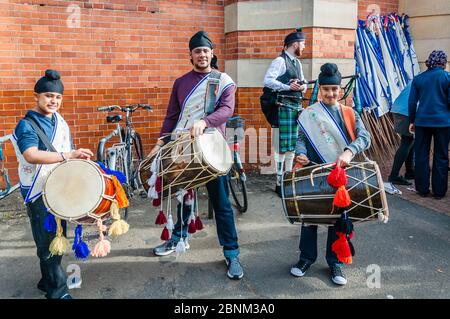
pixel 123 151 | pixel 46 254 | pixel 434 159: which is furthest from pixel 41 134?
pixel 434 159

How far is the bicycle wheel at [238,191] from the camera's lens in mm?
5395

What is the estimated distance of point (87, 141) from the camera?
6.44 m

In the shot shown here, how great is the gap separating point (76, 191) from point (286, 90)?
352 centimetres

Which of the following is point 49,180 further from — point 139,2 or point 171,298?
point 139,2

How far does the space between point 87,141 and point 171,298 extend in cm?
354

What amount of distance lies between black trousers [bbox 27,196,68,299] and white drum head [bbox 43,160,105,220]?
256 millimetres

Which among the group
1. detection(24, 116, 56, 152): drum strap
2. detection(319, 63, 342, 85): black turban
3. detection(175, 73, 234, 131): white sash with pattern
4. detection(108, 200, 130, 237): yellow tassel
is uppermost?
detection(319, 63, 342, 85): black turban

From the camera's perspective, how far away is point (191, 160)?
336 centimetres

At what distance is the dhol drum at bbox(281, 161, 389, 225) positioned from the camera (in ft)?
10.5

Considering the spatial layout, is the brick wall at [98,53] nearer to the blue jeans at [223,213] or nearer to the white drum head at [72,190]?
the blue jeans at [223,213]

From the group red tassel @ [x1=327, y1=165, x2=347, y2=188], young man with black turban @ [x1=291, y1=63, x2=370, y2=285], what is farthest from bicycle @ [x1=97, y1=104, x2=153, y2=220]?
red tassel @ [x1=327, y1=165, x2=347, y2=188]

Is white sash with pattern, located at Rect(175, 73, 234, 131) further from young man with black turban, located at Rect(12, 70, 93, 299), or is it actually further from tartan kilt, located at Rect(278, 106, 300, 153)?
tartan kilt, located at Rect(278, 106, 300, 153)

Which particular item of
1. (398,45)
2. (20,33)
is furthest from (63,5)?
(398,45)

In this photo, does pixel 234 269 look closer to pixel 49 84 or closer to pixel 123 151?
pixel 49 84
